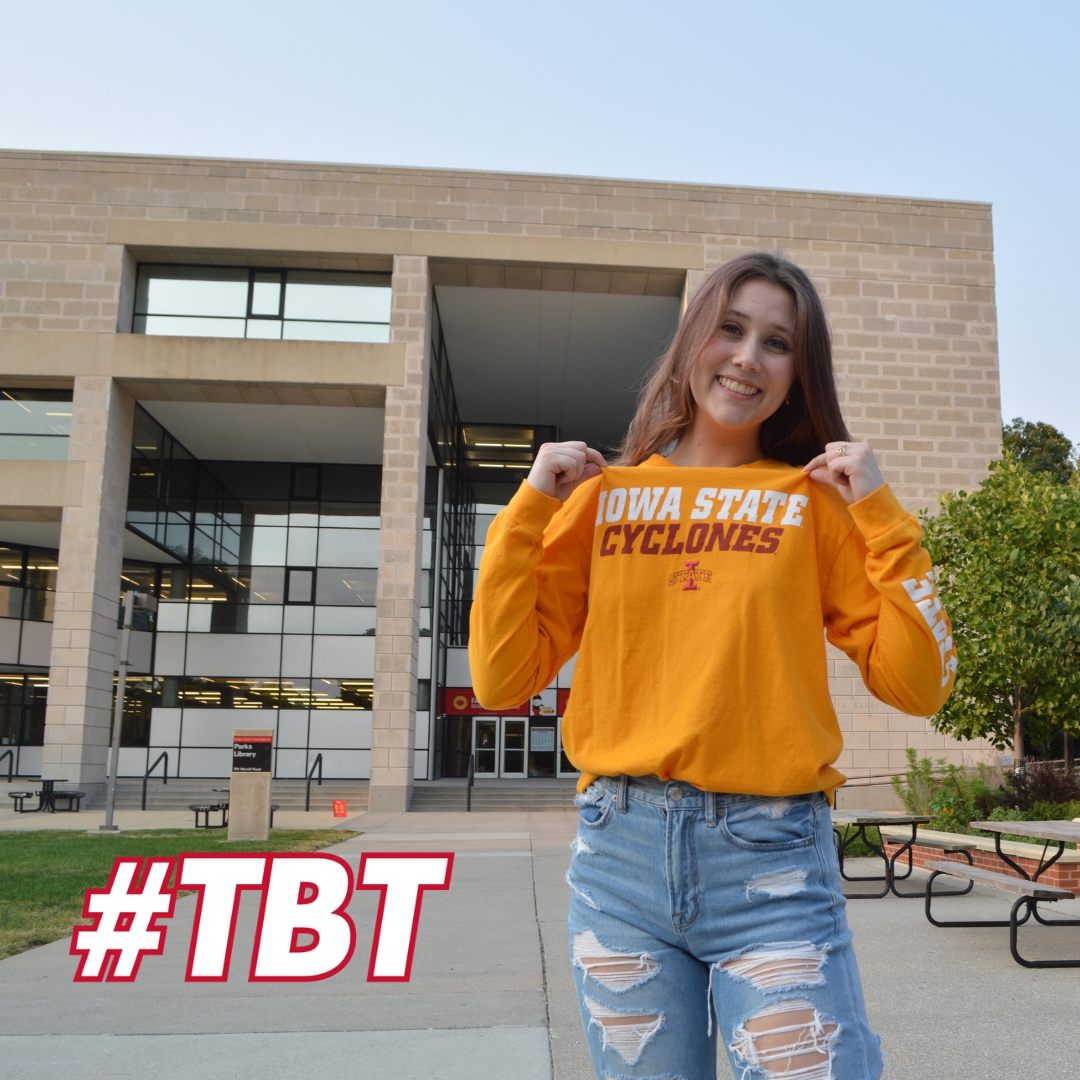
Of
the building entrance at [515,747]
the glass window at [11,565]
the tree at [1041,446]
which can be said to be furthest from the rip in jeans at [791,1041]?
the tree at [1041,446]

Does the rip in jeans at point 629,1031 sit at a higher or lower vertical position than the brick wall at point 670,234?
lower

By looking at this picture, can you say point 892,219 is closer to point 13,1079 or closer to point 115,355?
point 115,355

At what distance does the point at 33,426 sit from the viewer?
22.0m

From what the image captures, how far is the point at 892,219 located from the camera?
74.4 feet

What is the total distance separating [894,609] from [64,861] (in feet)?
35.5

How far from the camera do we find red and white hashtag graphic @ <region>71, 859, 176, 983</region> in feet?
18.2

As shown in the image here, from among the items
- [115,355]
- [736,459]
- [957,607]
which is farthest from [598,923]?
[115,355]

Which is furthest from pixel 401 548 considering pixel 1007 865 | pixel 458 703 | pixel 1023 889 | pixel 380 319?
pixel 1023 889

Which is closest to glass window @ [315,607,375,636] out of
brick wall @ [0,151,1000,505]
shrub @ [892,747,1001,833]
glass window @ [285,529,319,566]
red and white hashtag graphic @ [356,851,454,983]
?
glass window @ [285,529,319,566]

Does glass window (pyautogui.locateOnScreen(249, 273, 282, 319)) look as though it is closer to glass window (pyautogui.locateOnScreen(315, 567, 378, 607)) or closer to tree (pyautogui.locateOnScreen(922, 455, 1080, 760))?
glass window (pyautogui.locateOnScreen(315, 567, 378, 607))

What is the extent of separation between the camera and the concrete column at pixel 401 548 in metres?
20.3

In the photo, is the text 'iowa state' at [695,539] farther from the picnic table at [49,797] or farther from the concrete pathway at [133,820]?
the picnic table at [49,797]

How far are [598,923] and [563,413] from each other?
2942 centimetres

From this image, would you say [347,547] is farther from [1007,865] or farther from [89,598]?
[1007,865]
